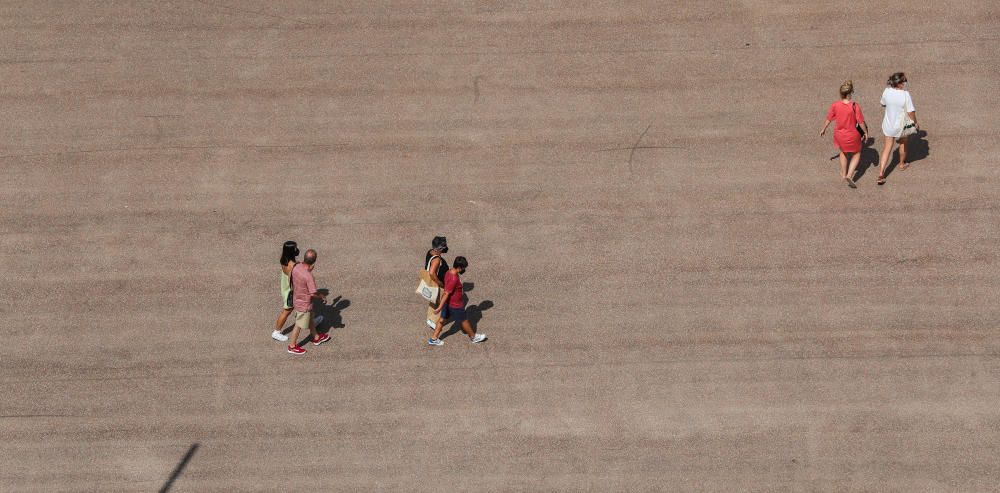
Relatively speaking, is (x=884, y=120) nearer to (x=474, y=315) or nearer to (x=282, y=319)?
(x=474, y=315)

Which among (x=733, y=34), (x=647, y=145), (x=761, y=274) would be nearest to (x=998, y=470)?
(x=761, y=274)

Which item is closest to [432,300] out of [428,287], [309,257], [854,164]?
[428,287]

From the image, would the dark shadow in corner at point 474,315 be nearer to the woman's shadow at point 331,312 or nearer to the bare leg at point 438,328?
the bare leg at point 438,328

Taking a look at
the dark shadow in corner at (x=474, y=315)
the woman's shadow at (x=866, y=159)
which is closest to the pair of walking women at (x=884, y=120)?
the woman's shadow at (x=866, y=159)

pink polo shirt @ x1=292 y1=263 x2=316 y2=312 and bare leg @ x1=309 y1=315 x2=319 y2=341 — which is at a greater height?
pink polo shirt @ x1=292 y1=263 x2=316 y2=312

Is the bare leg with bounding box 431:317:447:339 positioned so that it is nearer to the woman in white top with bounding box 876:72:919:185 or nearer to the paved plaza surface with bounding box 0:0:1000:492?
the paved plaza surface with bounding box 0:0:1000:492

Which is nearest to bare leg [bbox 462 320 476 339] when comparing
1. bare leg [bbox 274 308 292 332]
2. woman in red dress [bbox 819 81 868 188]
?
bare leg [bbox 274 308 292 332]
